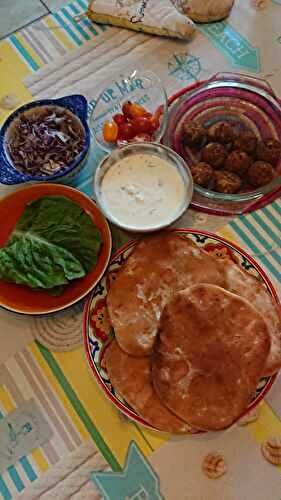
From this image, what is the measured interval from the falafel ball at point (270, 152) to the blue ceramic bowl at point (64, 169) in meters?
0.61

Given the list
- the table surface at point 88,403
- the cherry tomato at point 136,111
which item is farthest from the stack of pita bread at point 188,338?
the cherry tomato at point 136,111

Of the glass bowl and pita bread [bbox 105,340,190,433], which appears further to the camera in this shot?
the glass bowl

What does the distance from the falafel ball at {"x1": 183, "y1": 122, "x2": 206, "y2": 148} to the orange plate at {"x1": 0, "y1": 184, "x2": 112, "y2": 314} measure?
435 mm

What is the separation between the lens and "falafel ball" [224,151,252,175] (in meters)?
1.71

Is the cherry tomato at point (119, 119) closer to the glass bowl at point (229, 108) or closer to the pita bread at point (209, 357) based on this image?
the glass bowl at point (229, 108)

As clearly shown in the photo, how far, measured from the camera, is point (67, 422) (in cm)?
152

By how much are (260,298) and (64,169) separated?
794mm

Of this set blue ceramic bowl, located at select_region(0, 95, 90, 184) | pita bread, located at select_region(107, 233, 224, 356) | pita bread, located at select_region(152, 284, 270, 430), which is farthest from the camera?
blue ceramic bowl, located at select_region(0, 95, 90, 184)

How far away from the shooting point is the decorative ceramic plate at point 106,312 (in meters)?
1.45

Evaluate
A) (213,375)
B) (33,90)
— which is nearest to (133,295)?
(213,375)

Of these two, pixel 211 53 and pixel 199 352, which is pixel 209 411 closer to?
pixel 199 352

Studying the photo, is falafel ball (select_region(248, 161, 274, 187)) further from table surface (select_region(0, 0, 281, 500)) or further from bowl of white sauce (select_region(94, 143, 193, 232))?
bowl of white sauce (select_region(94, 143, 193, 232))

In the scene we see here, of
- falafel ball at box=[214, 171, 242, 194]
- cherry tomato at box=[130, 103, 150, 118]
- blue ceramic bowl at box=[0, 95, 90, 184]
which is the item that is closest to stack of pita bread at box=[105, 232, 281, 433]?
falafel ball at box=[214, 171, 242, 194]

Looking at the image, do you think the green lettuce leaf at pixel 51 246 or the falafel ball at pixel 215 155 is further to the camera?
the falafel ball at pixel 215 155
